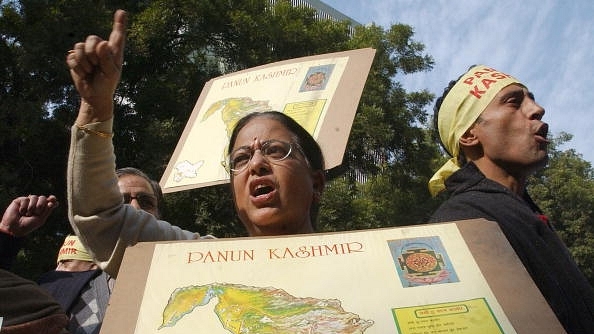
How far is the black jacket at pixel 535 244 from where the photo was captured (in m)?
1.50

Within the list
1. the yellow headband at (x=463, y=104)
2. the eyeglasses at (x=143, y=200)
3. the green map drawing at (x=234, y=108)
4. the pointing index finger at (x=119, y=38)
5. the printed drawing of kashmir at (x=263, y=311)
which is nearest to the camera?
the printed drawing of kashmir at (x=263, y=311)

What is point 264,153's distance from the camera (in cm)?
175

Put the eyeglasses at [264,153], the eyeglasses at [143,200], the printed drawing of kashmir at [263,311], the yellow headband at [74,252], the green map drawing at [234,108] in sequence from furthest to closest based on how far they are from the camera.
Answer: the yellow headband at [74,252] → the eyeglasses at [143,200] → the green map drawing at [234,108] → the eyeglasses at [264,153] → the printed drawing of kashmir at [263,311]

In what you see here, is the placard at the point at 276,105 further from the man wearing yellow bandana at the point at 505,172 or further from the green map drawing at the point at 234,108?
the man wearing yellow bandana at the point at 505,172

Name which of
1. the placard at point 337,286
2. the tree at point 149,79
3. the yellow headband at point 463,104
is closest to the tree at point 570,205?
the tree at point 149,79

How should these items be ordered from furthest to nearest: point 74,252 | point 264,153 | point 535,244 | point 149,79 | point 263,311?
point 149,79
point 74,252
point 264,153
point 535,244
point 263,311

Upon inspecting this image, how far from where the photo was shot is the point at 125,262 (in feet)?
4.01

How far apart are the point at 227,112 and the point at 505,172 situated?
3.29 feet

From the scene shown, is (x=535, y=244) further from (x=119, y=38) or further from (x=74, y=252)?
(x=74, y=252)

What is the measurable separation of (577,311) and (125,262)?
39.3 inches

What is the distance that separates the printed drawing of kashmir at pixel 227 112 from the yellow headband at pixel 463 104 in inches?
24.7

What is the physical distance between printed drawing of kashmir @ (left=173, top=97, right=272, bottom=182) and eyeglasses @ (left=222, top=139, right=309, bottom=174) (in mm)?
524

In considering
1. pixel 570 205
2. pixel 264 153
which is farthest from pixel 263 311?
pixel 570 205

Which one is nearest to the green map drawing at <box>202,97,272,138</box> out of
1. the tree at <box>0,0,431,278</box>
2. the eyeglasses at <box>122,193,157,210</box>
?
the eyeglasses at <box>122,193,157,210</box>
